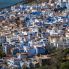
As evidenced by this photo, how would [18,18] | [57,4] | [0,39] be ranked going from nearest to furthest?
[0,39]
[18,18]
[57,4]

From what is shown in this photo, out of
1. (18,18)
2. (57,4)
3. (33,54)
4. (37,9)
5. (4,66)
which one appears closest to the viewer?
(4,66)

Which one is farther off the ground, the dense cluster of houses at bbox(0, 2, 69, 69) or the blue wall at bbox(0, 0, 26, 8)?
the blue wall at bbox(0, 0, 26, 8)

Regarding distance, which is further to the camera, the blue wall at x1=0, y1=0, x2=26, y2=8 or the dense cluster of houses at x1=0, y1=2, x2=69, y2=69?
the blue wall at x1=0, y1=0, x2=26, y2=8

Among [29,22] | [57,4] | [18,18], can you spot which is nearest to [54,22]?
[29,22]

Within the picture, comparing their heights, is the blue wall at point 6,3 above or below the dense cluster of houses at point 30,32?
above

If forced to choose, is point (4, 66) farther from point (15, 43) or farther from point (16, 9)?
point (16, 9)

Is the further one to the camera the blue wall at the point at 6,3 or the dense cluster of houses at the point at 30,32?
the blue wall at the point at 6,3

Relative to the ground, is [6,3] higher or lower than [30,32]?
higher

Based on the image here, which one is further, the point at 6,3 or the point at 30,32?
the point at 6,3
